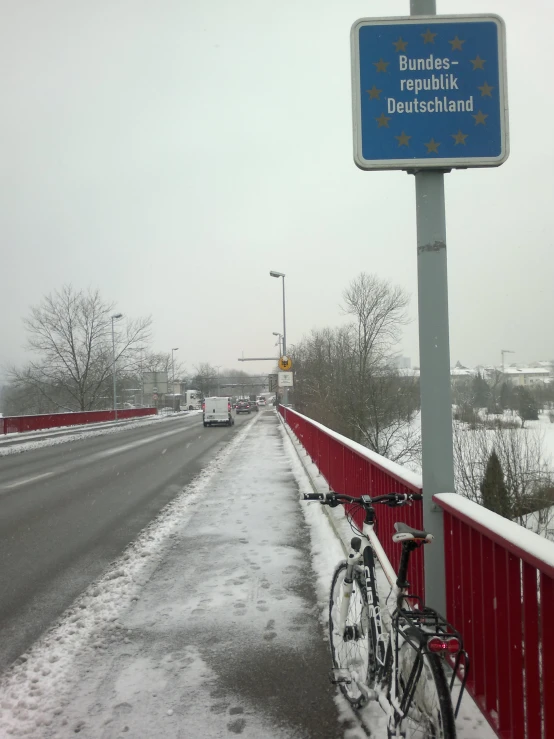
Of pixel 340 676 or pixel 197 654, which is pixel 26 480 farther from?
pixel 340 676

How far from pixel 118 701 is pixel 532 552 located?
2.60m

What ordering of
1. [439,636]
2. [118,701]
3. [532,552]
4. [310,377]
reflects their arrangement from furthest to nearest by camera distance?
[310,377], [118,701], [439,636], [532,552]

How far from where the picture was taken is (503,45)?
3463mm

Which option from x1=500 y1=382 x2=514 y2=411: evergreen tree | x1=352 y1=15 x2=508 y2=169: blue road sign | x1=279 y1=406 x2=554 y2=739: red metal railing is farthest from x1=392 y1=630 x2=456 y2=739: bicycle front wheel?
x1=500 y1=382 x2=514 y2=411: evergreen tree

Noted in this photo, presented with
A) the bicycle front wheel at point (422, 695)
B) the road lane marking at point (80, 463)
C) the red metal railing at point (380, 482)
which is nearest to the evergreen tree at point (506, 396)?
the red metal railing at point (380, 482)

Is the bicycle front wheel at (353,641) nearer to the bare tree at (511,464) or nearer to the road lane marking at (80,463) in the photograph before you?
the road lane marking at (80,463)

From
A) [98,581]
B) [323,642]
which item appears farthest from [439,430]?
[98,581]

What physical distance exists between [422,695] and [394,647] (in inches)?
11.4

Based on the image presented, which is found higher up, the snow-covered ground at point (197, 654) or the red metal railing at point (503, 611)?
the red metal railing at point (503, 611)

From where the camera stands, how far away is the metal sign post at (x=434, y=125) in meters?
3.40

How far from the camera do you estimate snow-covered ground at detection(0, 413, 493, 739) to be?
3191mm

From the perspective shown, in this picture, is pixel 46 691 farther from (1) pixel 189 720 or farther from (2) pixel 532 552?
(2) pixel 532 552

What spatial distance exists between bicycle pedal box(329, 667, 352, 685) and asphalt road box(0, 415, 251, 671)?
2.23 meters

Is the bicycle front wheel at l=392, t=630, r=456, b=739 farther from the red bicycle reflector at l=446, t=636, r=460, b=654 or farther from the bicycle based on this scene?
the red bicycle reflector at l=446, t=636, r=460, b=654
